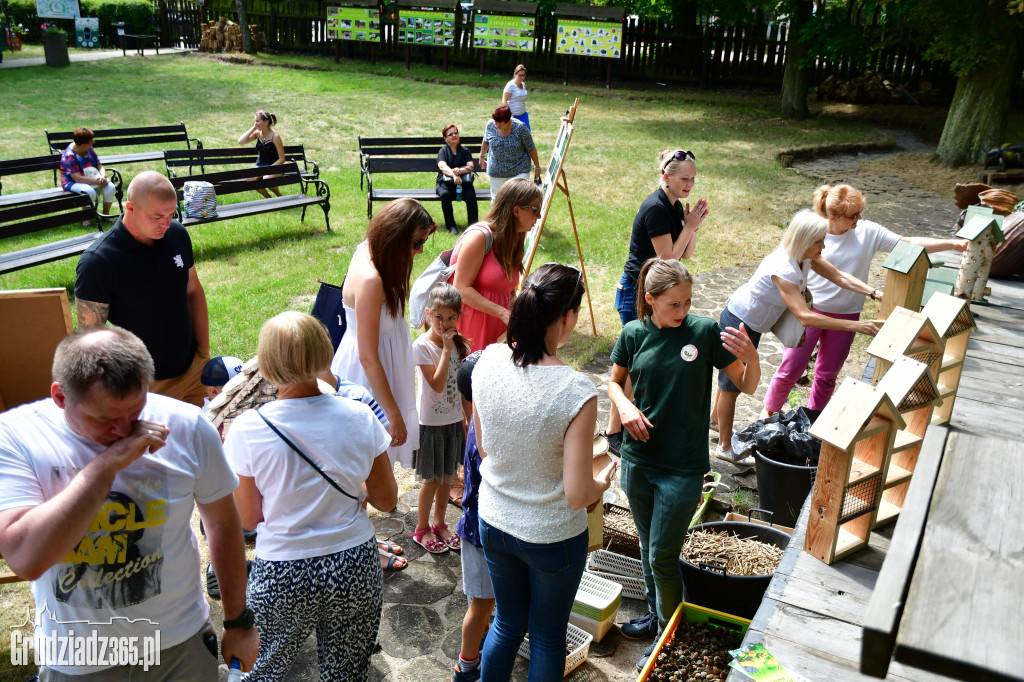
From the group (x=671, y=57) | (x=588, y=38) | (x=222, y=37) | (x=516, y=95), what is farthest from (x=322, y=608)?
(x=222, y=37)

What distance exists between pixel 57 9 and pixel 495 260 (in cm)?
2946

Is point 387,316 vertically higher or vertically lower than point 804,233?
lower

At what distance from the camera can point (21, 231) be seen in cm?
792

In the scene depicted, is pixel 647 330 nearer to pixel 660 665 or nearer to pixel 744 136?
pixel 660 665

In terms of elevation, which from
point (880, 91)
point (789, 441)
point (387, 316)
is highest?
point (880, 91)

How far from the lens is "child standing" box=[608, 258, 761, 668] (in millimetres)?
3420

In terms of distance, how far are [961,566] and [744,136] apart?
17.3 metres

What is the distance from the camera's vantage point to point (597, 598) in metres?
3.83

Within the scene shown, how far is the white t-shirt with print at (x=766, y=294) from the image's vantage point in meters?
4.96

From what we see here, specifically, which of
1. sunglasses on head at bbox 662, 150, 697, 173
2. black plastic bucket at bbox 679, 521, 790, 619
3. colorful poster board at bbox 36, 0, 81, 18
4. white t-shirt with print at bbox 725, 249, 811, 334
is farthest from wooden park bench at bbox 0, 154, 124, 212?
colorful poster board at bbox 36, 0, 81, 18

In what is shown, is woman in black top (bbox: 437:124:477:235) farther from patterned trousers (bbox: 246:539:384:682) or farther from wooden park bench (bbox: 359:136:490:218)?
patterned trousers (bbox: 246:539:384:682)

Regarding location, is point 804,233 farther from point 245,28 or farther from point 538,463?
point 245,28

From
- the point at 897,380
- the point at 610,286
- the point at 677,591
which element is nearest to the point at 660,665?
the point at 677,591

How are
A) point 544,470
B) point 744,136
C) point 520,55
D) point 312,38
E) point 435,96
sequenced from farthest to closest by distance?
1. point 312,38
2. point 520,55
3. point 435,96
4. point 744,136
5. point 544,470
